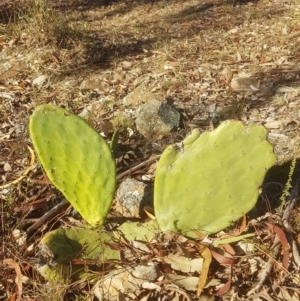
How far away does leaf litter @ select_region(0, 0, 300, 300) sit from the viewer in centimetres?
191

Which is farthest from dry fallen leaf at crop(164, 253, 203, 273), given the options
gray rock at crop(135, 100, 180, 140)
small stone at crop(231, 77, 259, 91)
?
small stone at crop(231, 77, 259, 91)

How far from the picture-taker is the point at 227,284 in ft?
6.02

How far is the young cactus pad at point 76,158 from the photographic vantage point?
1.97m

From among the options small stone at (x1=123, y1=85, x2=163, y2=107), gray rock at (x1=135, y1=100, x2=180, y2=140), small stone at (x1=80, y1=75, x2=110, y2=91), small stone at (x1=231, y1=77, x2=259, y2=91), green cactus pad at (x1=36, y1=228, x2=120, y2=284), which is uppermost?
green cactus pad at (x1=36, y1=228, x2=120, y2=284)

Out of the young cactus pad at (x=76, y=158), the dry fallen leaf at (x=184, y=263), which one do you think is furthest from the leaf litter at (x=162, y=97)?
the young cactus pad at (x=76, y=158)

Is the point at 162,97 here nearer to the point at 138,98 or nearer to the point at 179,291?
the point at 138,98

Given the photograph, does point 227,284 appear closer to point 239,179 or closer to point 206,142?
point 239,179

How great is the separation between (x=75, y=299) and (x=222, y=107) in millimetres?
1711

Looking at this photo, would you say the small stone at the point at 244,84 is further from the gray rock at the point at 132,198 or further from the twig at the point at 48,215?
the twig at the point at 48,215

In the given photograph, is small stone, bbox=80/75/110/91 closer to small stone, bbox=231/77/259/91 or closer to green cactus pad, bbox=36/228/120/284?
small stone, bbox=231/77/259/91

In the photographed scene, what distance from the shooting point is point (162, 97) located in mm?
3406

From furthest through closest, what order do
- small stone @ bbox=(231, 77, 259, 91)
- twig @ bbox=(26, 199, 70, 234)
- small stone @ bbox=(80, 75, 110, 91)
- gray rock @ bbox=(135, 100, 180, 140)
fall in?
small stone @ bbox=(80, 75, 110, 91)
small stone @ bbox=(231, 77, 259, 91)
gray rock @ bbox=(135, 100, 180, 140)
twig @ bbox=(26, 199, 70, 234)

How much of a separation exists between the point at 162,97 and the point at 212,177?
1.60 meters

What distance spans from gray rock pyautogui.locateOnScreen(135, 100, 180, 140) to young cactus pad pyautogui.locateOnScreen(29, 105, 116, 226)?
920mm
